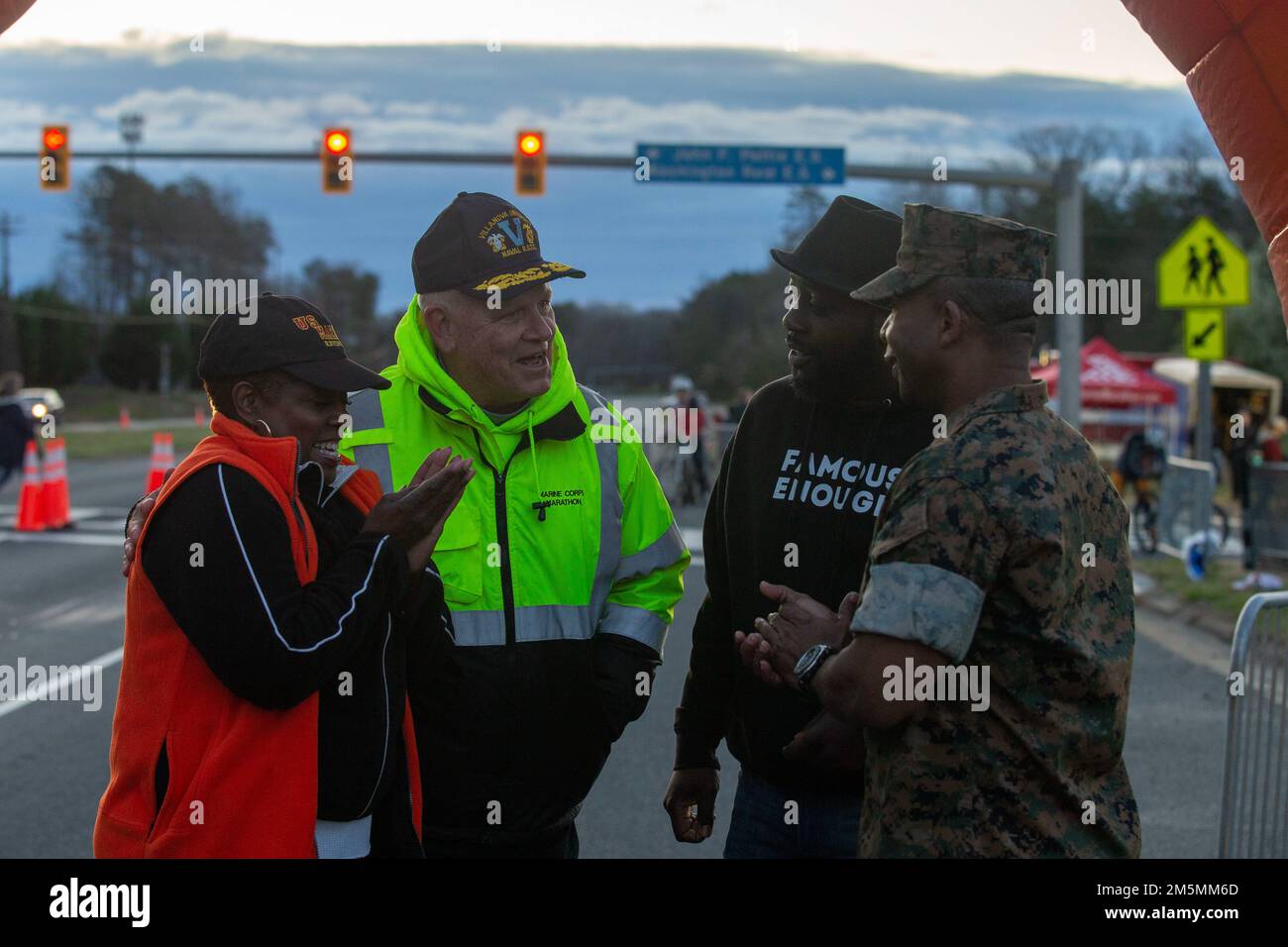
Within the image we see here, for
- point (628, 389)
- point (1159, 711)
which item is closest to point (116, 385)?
point (628, 389)

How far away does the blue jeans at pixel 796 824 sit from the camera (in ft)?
10.3

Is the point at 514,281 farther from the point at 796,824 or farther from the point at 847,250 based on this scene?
the point at 796,824

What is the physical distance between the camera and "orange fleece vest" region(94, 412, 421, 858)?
2.45m

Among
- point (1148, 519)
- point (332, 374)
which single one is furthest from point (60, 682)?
point (1148, 519)

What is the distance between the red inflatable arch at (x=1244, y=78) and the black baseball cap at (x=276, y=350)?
6.50ft

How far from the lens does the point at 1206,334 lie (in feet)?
42.9

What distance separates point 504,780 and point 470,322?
995mm

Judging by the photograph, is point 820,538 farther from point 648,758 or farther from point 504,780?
point 648,758

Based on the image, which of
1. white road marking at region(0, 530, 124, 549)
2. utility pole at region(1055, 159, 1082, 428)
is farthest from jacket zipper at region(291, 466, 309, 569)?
utility pole at region(1055, 159, 1082, 428)

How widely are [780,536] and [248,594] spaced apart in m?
1.27

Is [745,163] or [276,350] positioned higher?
[745,163]

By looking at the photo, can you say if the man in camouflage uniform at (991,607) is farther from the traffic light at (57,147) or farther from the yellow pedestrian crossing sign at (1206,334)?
the traffic light at (57,147)

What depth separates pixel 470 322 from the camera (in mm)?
3100
